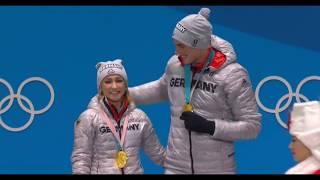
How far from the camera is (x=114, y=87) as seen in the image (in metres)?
4.07

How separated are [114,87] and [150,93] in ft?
0.92

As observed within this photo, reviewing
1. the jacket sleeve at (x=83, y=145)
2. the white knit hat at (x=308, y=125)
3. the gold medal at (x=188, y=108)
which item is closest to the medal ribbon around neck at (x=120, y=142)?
the jacket sleeve at (x=83, y=145)

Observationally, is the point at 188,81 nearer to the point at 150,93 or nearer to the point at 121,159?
the point at 150,93

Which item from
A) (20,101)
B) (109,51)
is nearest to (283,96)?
(109,51)

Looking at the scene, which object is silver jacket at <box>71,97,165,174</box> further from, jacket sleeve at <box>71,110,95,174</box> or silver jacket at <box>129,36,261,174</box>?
silver jacket at <box>129,36,261,174</box>

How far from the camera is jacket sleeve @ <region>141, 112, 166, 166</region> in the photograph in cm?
414

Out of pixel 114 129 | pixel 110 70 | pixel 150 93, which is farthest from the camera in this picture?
pixel 150 93

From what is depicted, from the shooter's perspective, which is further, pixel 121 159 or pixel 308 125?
pixel 121 159

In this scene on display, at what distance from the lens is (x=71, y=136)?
5438 mm

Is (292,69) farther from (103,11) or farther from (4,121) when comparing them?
(4,121)

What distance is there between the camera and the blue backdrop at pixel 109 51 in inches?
212

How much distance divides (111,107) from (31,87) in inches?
58.2

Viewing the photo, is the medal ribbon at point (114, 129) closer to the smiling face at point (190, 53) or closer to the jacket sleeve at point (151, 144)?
the jacket sleeve at point (151, 144)

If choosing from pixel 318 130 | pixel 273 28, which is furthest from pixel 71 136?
pixel 318 130
